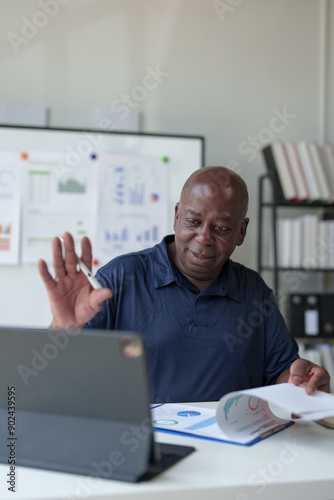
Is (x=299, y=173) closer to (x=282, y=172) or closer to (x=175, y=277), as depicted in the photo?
(x=282, y=172)

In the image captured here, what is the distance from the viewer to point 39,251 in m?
2.94

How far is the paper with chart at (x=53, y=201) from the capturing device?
2939 mm

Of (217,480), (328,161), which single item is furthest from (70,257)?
(328,161)

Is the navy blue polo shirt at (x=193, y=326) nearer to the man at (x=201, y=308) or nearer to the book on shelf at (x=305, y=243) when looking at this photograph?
the man at (x=201, y=308)

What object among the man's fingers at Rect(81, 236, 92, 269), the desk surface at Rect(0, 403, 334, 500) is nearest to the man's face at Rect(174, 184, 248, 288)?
the man's fingers at Rect(81, 236, 92, 269)

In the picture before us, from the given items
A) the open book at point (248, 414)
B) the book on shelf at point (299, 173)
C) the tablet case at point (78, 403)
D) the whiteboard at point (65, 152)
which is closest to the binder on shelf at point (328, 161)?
the book on shelf at point (299, 173)

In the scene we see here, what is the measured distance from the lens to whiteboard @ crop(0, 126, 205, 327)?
115 inches

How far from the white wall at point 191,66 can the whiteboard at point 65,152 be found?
3cm

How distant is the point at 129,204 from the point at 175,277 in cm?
147

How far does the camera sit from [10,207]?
2926 mm

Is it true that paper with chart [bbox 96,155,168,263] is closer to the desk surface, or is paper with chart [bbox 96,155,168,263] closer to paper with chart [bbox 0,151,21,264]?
paper with chart [bbox 0,151,21,264]

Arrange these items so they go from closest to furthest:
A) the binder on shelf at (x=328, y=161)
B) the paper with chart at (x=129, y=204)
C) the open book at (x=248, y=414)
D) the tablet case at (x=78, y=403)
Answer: the tablet case at (x=78, y=403), the open book at (x=248, y=414), the paper with chart at (x=129, y=204), the binder on shelf at (x=328, y=161)

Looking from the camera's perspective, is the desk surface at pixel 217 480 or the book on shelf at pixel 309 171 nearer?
the desk surface at pixel 217 480

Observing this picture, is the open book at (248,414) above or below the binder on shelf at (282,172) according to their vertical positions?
below
